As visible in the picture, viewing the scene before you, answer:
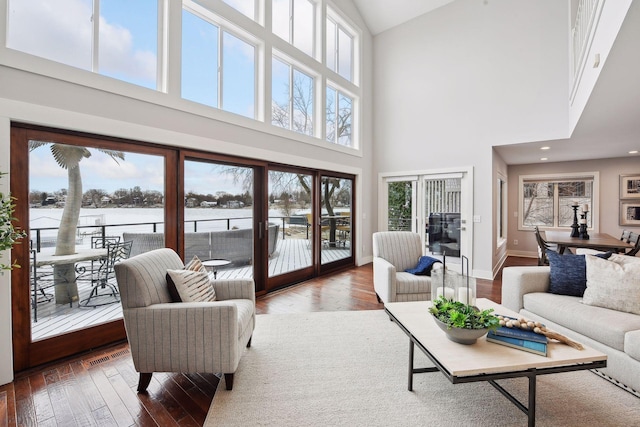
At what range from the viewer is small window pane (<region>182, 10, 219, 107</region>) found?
348 cm

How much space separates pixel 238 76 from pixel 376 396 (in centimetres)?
408

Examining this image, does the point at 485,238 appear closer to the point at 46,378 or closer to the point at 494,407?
the point at 494,407

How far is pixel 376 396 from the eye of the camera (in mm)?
1965

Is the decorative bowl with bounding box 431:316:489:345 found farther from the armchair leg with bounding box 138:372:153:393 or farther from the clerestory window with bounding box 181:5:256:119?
the clerestory window with bounding box 181:5:256:119

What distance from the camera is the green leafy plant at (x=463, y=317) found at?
1682mm

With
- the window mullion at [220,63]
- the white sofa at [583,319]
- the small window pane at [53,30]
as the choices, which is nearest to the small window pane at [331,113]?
the window mullion at [220,63]

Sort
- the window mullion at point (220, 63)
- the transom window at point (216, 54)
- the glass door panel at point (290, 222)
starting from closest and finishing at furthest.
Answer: the transom window at point (216, 54) → the window mullion at point (220, 63) → the glass door panel at point (290, 222)

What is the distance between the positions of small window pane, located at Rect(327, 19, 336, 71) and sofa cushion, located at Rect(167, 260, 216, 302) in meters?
4.92

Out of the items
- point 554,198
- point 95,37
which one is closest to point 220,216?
point 95,37

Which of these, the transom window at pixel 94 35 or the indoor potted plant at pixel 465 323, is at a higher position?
the transom window at pixel 94 35

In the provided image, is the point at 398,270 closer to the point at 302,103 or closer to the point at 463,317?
the point at 463,317

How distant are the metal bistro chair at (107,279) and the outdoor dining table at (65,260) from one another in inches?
3.6

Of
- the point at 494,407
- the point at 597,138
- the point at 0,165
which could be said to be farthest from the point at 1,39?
the point at 597,138

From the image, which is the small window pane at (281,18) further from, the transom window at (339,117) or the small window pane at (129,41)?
the small window pane at (129,41)
